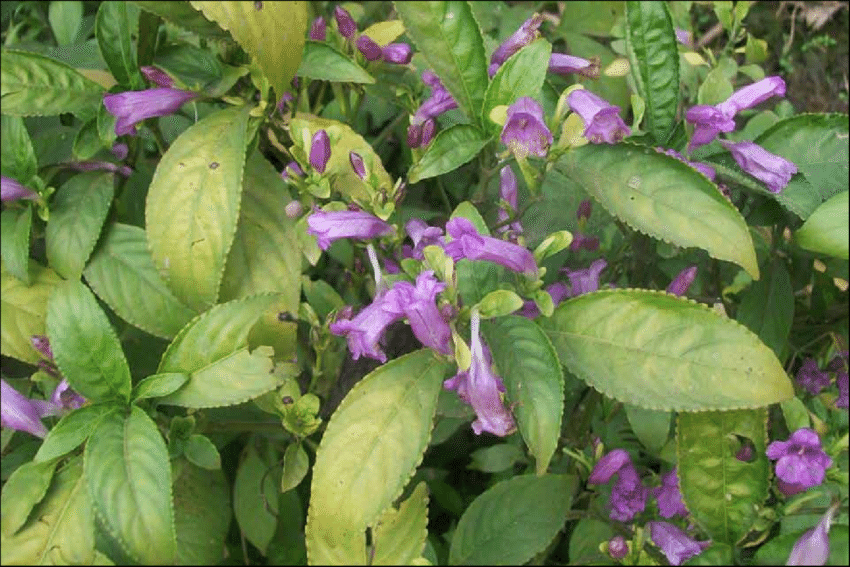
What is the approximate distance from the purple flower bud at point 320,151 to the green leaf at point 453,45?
185 mm

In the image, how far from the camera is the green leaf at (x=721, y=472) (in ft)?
4.22

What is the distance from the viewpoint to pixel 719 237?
118 centimetres

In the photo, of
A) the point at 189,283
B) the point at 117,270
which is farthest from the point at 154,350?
the point at 189,283

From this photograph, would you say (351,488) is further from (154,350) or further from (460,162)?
(154,350)

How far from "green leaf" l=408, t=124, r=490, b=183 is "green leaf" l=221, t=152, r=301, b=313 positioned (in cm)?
33

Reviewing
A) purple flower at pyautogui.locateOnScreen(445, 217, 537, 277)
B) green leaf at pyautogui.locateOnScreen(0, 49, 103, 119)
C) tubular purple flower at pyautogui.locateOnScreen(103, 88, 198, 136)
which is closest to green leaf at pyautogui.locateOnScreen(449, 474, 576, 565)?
purple flower at pyautogui.locateOnScreen(445, 217, 537, 277)

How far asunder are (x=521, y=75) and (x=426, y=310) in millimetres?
368

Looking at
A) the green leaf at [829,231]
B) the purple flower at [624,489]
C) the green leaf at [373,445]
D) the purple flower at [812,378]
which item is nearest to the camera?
the green leaf at [829,231]

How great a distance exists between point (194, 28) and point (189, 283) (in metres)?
0.38

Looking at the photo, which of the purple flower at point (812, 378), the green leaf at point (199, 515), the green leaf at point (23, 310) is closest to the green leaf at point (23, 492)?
the green leaf at point (23, 310)

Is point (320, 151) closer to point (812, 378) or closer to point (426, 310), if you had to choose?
point (426, 310)

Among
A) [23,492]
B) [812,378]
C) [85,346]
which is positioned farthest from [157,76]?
[812,378]

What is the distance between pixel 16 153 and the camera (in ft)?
4.96

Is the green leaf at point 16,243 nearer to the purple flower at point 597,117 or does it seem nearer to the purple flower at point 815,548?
the purple flower at point 597,117
